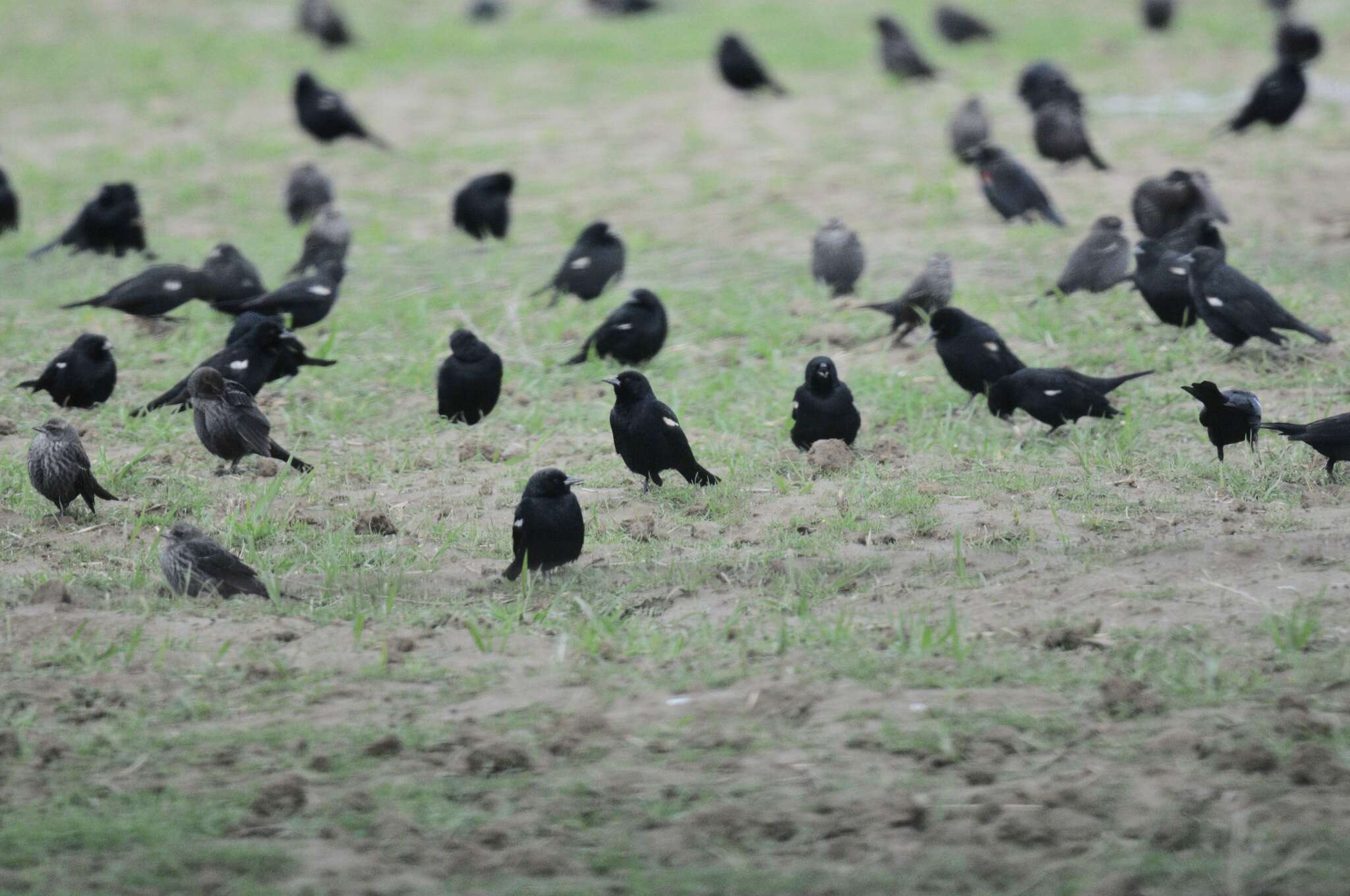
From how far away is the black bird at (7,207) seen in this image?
40.6 feet

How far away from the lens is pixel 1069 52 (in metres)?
19.6

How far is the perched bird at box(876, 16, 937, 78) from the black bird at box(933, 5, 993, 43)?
9.51 feet

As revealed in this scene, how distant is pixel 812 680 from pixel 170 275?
6.18 meters

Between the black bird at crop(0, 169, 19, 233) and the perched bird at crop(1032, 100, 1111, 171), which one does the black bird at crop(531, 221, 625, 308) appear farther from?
the black bird at crop(0, 169, 19, 233)

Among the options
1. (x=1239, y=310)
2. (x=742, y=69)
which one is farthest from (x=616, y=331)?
(x=742, y=69)

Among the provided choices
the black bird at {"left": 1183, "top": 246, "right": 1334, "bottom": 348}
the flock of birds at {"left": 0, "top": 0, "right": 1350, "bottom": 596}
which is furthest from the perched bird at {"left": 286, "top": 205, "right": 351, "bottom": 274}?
the black bird at {"left": 1183, "top": 246, "right": 1334, "bottom": 348}

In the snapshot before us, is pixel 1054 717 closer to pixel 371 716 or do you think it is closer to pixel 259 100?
pixel 371 716

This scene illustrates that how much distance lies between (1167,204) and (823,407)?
14.6ft

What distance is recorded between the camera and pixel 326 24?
2098 centimetres

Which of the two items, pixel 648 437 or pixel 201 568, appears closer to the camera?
pixel 201 568

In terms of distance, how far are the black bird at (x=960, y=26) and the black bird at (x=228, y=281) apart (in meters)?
13.4

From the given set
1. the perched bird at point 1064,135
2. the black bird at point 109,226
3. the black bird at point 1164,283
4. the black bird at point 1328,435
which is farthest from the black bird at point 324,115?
the black bird at point 1328,435

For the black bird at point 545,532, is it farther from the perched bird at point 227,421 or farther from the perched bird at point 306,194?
the perched bird at point 306,194

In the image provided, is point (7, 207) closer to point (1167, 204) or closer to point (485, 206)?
point (485, 206)
